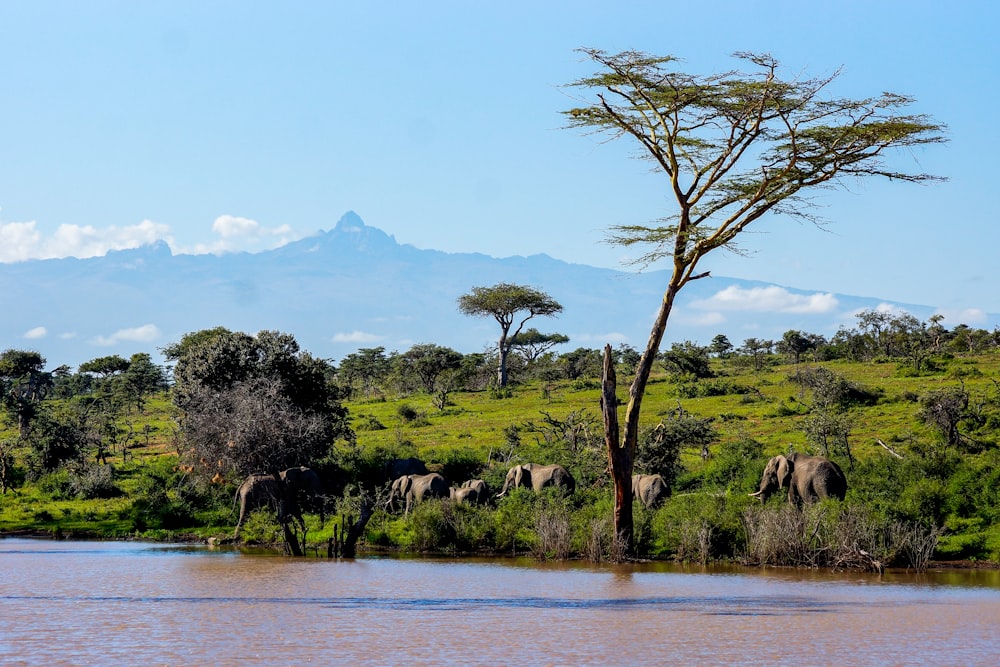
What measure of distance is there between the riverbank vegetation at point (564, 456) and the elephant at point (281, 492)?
22.9 inches

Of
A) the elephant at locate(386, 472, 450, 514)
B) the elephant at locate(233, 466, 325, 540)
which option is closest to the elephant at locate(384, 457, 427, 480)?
the elephant at locate(386, 472, 450, 514)

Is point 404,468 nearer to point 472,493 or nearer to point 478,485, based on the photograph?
point 478,485

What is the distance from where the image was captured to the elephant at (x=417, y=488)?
33281 mm

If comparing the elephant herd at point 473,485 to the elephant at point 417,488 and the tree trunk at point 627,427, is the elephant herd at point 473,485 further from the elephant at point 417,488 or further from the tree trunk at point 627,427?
the tree trunk at point 627,427

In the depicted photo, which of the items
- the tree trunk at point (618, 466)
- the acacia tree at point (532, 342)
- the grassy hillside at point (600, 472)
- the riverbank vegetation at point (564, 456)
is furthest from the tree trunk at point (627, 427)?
the acacia tree at point (532, 342)

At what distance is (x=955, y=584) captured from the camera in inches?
821

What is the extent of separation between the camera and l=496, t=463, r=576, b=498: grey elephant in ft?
107

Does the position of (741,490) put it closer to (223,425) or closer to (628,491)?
(628,491)

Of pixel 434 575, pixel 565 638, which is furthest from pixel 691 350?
pixel 565 638

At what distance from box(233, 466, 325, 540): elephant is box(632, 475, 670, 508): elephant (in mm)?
8061

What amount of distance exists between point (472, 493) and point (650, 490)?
212 inches

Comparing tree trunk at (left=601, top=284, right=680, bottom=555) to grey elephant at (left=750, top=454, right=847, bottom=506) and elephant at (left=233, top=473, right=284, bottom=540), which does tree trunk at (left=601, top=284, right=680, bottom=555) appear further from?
elephant at (left=233, top=473, right=284, bottom=540)

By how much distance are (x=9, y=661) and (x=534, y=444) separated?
1231 inches

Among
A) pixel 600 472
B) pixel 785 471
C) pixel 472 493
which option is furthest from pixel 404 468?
pixel 785 471
